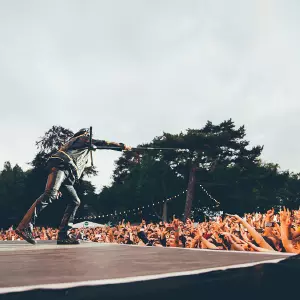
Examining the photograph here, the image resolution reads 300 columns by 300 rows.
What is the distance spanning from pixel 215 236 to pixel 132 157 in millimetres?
46108

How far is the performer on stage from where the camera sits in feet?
17.5

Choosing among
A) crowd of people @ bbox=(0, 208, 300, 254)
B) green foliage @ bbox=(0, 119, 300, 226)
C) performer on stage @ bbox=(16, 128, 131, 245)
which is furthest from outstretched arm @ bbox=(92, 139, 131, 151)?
green foliage @ bbox=(0, 119, 300, 226)

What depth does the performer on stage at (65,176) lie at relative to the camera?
5.32 meters

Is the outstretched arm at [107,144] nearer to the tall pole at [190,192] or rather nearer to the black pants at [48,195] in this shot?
the black pants at [48,195]

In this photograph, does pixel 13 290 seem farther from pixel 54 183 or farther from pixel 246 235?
pixel 246 235

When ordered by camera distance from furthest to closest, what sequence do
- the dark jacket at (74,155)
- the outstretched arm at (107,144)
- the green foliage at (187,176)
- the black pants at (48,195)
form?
the green foliage at (187,176), the outstretched arm at (107,144), the dark jacket at (74,155), the black pants at (48,195)

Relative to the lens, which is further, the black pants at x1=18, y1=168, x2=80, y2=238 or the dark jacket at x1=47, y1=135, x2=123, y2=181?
the dark jacket at x1=47, y1=135, x2=123, y2=181

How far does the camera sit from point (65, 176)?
551cm

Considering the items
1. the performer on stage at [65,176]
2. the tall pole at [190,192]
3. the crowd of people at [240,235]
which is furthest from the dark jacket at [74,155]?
the tall pole at [190,192]

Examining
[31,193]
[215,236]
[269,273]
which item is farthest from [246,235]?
[31,193]

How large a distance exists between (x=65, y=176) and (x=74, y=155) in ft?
1.13

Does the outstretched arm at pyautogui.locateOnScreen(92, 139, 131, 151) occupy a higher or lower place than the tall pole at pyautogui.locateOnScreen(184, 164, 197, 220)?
lower

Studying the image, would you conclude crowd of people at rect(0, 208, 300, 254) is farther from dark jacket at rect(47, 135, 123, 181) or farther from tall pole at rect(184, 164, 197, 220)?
tall pole at rect(184, 164, 197, 220)

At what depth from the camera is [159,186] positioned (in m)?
40.1
